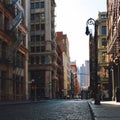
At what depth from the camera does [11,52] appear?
6306 cm

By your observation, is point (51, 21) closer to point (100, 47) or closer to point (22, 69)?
point (100, 47)

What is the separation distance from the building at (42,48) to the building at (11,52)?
42.5m

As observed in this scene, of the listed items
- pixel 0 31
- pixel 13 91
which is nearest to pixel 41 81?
pixel 13 91

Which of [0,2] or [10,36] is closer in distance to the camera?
[0,2]

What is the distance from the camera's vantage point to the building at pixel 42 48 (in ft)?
378

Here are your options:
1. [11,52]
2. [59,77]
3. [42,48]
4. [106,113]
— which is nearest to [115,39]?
[11,52]

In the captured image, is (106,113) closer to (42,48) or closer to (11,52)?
(11,52)

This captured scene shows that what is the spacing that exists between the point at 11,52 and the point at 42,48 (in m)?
54.3

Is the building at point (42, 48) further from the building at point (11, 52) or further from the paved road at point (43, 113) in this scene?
the paved road at point (43, 113)

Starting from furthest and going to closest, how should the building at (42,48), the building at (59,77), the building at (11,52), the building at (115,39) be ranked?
the building at (59,77) < the building at (42,48) < the building at (11,52) < the building at (115,39)

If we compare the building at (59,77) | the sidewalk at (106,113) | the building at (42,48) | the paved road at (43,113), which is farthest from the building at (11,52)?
the building at (59,77)

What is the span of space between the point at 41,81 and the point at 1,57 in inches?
2203

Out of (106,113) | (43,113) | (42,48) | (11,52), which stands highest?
(42,48)

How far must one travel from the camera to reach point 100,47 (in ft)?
325
